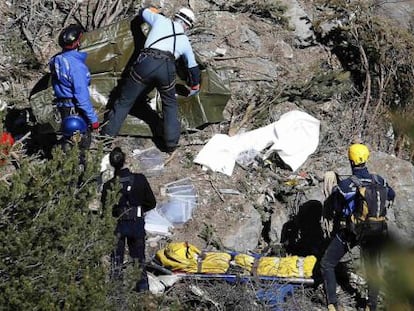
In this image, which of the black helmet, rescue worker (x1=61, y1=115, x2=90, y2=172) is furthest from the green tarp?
rescue worker (x1=61, y1=115, x2=90, y2=172)

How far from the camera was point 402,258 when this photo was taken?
7.21 ft

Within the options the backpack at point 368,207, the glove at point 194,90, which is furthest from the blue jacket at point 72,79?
the backpack at point 368,207

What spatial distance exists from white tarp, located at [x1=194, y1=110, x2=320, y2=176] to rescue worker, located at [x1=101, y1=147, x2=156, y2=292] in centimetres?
214

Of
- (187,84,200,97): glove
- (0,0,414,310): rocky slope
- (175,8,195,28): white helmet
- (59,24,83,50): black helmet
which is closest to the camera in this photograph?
(59,24,83,50): black helmet

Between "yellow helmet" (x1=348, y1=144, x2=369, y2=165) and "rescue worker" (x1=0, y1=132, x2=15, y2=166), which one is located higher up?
"rescue worker" (x1=0, y1=132, x2=15, y2=166)

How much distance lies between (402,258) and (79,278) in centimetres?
302

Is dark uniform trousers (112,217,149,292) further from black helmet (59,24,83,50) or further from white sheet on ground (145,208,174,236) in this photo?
black helmet (59,24,83,50)

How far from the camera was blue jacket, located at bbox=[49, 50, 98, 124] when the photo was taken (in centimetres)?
703

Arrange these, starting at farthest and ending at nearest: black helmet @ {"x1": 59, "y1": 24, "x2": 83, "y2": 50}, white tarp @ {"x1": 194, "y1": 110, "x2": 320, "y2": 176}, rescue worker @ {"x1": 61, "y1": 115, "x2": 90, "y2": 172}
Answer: white tarp @ {"x1": 194, "y1": 110, "x2": 320, "y2": 176} < black helmet @ {"x1": 59, "y1": 24, "x2": 83, "y2": 50} < rescue worker @ {"x1": 61, "y1": 115, "x2": 90, "y2": 172}

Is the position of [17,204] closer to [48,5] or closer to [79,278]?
[79,278]

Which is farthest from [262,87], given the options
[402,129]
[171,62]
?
[402,129]

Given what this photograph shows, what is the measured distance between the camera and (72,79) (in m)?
7.06

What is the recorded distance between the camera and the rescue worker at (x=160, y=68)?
7.60 m

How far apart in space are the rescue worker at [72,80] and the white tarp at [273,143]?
5.19 feet
